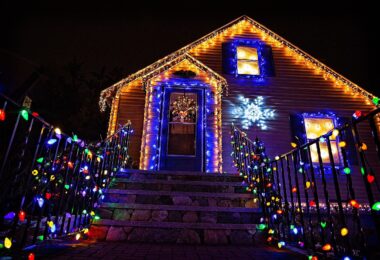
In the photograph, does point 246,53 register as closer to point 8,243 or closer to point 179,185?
point 179,185

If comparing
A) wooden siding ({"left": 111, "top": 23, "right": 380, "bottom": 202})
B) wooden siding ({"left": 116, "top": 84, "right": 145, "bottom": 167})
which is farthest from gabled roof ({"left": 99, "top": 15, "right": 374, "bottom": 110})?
wooden siding ({"left": 116, "top": 84, "right": 145, "bottom": 167})

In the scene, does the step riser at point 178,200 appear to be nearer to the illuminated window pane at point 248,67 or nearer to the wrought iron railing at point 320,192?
the wrought iron railing at point 320,192

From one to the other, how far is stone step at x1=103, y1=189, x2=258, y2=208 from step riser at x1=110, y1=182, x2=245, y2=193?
0.81 feet

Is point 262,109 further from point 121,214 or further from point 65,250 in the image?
point 65,250

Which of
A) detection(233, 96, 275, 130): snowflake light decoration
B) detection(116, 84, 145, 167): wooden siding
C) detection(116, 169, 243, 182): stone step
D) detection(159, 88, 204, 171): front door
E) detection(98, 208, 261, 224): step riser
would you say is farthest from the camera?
detection(233, 96, 275, 130): snowflake light decoration

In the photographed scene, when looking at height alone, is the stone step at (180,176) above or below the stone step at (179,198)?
above

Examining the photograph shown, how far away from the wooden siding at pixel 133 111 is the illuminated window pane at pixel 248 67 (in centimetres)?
360

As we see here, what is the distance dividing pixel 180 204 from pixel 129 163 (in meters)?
3.19

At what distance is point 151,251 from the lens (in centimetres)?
305

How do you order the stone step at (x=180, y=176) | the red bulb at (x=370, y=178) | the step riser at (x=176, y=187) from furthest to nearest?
the stone step at (x=180, y=176) → the step riser at (x=176, y=187) → the red bulb at (x=370, y=178)

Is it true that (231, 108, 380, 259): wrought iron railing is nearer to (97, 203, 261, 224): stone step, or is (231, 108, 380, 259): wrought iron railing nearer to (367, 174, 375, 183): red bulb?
(367, 174, 375, 183): red bulb

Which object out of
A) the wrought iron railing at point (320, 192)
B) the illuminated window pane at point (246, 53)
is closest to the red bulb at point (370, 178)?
the wrought iron railing at point (320, 192)

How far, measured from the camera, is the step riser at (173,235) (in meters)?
3.66

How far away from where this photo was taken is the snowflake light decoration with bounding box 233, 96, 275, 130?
8227 mm
